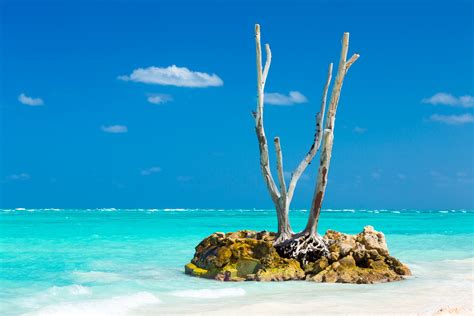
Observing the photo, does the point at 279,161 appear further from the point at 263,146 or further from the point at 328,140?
the point at 328,140

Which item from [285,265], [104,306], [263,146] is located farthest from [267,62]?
[104,306]

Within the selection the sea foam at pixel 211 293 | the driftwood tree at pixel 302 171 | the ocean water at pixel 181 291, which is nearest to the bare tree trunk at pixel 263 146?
the driftwood tree at pixel 302 171

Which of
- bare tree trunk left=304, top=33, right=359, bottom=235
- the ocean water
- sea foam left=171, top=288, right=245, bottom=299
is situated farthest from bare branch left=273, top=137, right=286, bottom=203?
sea foam left=171, top=288, right=245, bottom=299

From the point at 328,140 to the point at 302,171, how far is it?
37.9 inches

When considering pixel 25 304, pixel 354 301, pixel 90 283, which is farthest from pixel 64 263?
pixel 354 301

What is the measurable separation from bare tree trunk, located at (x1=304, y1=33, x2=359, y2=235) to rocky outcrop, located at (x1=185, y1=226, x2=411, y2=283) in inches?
29.9

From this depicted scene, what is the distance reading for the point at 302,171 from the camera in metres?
13.7

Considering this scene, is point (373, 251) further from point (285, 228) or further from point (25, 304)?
point (25, 304)

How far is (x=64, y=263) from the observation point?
1597 cm

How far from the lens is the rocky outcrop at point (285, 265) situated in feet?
39.0

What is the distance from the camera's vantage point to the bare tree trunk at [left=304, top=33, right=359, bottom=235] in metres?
13.2

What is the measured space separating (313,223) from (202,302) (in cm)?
387

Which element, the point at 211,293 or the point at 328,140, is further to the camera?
the point at 328,140

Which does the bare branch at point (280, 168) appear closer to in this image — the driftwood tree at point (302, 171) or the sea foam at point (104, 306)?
the driftwood tree at point (302, 171)
